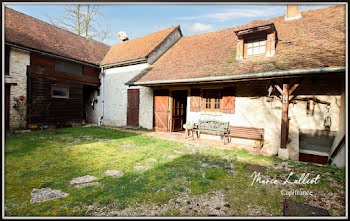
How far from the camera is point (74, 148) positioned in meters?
5.52

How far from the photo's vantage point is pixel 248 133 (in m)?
6.60

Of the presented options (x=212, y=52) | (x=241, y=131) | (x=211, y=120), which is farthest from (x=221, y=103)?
(x=212, y=52)

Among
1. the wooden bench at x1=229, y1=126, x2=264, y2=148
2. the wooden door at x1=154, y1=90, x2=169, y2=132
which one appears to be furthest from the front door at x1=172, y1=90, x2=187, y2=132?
the wooden bench at x1=229, y1=126, x2=264, y2=148

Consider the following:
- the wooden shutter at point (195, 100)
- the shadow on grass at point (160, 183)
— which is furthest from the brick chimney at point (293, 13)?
the shadow on grass at point (160, 183)

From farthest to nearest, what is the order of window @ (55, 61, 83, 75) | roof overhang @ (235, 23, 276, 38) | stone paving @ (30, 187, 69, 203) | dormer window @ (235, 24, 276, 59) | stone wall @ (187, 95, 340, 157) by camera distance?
window @ (55, 61, 83, 75)
dormer window @ (235, 24, 276, 59)
roof overhang @ (235, 23, 276, 38)
stone wall @ (187, 95, 340, 157)
stone paving @ (30, 187, 69, 203)

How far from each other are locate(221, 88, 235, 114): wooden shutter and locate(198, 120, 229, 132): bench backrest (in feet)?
1.87

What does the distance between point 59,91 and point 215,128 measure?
941 centimetres

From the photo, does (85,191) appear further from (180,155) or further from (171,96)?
(171,96)

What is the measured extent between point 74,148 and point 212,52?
7.34m

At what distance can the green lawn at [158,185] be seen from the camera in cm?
243

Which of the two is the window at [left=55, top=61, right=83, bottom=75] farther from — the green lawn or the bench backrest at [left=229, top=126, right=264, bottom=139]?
the bench backrest at [left=229, top=126, right=264, bottom=139]

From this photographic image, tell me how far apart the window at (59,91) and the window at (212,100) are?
8.59m

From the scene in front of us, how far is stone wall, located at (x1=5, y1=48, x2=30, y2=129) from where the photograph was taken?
819 cm

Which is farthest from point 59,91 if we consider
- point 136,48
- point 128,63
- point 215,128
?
point 215,128
